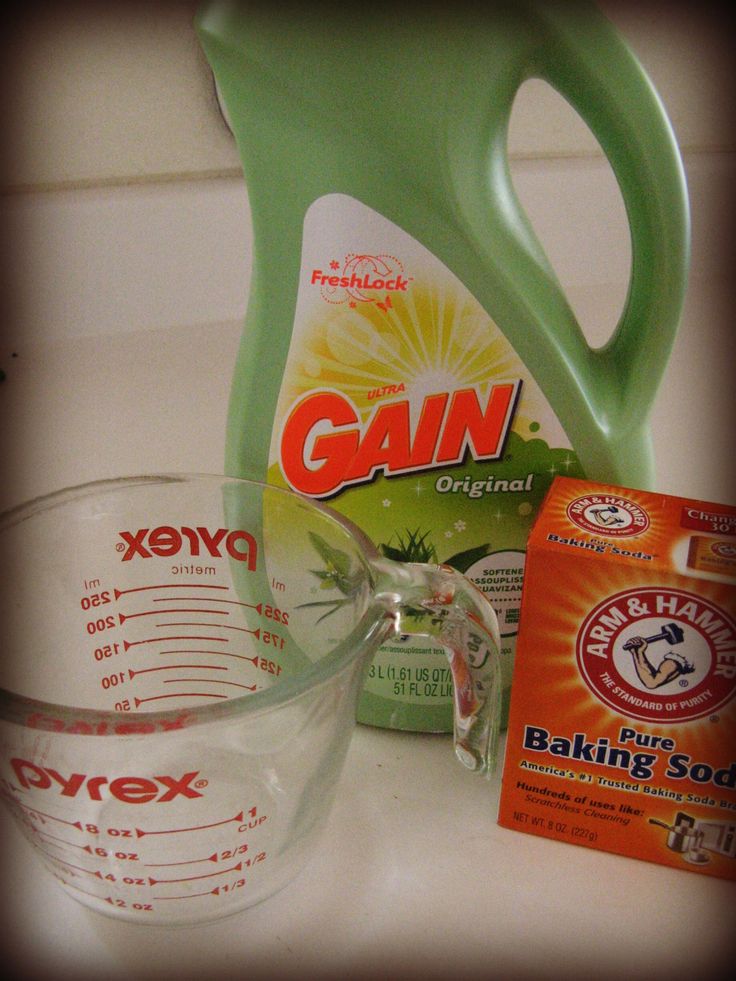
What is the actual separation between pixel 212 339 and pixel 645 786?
54 centimetres

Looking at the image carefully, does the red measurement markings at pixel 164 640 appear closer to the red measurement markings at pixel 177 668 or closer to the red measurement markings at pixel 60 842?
the red measurement markings at pixel 177 668

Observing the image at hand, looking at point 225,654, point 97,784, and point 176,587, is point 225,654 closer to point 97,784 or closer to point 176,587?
point 176,587

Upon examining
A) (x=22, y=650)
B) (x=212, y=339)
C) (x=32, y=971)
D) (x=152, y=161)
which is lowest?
(x=32, y=971)

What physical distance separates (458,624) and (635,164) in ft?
0.73

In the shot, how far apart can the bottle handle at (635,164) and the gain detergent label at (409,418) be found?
58 mm

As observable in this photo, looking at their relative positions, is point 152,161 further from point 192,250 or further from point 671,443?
point 671,443

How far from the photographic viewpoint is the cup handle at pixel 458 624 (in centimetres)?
42

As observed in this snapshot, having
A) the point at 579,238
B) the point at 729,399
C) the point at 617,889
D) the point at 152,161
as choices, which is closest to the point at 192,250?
the point at 152,161

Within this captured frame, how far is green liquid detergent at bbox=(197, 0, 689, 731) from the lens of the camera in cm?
41

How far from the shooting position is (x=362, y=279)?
1.48 ft

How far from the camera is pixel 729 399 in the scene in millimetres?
801

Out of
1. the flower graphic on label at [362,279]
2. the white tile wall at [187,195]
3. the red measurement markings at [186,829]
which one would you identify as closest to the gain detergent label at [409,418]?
the flower graphic on label at [362,279]

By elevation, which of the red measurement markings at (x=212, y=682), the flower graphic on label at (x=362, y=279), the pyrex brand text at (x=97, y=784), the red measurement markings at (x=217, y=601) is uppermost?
the flower graphic on label at (x=362, y=279)

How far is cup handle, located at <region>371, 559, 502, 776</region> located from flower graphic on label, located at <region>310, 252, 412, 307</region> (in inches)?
5.0
